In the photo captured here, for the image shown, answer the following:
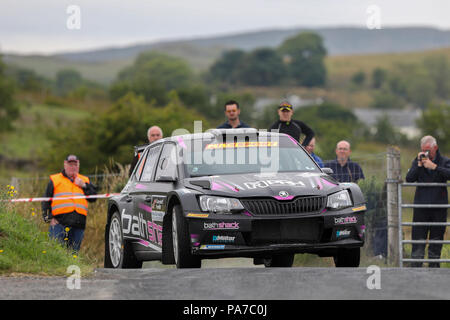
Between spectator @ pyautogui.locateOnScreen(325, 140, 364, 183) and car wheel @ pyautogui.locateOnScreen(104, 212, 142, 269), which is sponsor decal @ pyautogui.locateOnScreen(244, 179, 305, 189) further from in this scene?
spectator @ pyautogui.locateOnScreen(325, 140, 364, 183)

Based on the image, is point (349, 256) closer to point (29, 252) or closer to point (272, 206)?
point (272, 206)

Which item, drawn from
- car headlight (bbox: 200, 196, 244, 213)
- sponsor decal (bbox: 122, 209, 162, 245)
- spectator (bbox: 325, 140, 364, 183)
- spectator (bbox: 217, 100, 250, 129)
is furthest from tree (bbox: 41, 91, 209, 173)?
car headlight (bbox: 200, 196, 244, 213)

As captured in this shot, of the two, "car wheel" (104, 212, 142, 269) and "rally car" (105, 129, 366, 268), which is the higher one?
"rally car" (105, 129, 366, 268)

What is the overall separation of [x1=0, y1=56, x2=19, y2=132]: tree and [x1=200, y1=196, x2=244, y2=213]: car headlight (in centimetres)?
5995

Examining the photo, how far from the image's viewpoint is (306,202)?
10.2 metres

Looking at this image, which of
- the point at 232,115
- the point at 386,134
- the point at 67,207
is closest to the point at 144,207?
the point at 232,115

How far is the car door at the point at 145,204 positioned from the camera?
11617 millimetres

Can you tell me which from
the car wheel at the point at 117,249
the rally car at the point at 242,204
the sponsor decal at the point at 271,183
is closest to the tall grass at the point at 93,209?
the car wheel at the point at 117,249

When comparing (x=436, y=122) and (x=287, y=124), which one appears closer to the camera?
(x=287, y=124)

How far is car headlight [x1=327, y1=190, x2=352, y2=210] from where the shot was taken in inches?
406

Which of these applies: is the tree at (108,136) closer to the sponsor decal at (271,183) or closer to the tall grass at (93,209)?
the tall grass at (93,209)

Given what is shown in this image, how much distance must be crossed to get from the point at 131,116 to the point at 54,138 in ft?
14.9

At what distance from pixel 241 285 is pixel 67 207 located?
24.8ft

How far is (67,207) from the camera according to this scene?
15.3 metres
